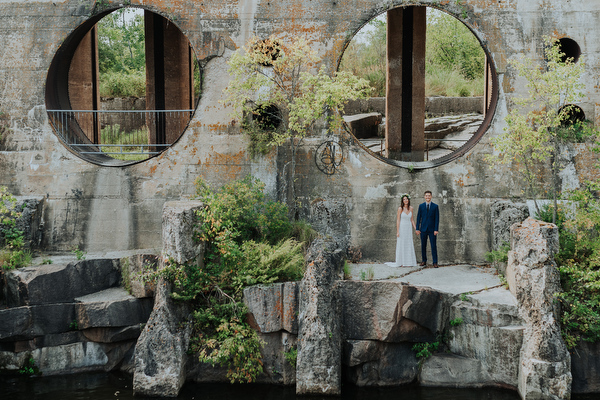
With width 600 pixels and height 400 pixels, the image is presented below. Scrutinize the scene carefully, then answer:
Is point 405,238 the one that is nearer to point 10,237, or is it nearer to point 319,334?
point 319,334

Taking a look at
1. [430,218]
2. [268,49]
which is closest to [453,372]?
[430,218]

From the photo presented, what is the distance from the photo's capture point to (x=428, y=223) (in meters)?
11.7

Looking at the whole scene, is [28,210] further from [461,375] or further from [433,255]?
[461,375]

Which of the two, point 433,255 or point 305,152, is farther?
point 305,152

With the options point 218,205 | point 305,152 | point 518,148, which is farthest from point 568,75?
point 218,205

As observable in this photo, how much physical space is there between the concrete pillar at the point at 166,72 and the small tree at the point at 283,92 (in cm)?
667

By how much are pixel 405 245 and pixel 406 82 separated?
7.92 meters

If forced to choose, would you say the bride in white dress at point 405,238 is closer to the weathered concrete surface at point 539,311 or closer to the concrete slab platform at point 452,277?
the concrete slab platform at point 452,277

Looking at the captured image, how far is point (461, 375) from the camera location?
31.9ft

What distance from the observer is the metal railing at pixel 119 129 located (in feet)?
44.0

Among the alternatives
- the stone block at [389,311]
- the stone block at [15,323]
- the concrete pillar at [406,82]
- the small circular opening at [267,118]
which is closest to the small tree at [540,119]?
the stone block at [389,311]

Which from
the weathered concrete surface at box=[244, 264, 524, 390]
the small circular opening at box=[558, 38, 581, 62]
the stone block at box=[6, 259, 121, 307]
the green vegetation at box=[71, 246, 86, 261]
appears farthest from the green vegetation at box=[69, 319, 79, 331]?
the small circular opening at box=[558, 38, 581, 62]

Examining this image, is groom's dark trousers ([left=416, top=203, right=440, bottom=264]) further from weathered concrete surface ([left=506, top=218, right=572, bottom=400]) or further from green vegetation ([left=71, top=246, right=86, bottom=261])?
green vegetation ([left=71, top=246, right=86, bottom=261])

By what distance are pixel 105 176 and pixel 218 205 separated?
345cm
